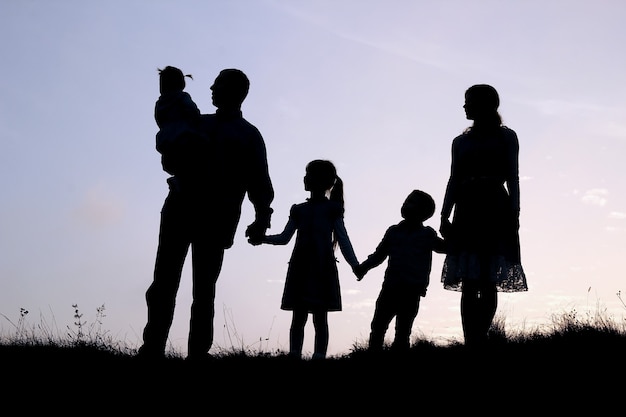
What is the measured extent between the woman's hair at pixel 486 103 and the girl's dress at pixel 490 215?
10cm

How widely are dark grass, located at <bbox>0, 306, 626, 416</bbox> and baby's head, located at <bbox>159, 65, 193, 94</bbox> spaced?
242cm

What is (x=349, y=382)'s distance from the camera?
627 centimetres

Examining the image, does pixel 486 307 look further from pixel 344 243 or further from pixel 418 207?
pixel 344 243

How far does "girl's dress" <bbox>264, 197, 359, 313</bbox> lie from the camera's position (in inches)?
361

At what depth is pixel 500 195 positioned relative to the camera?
8.10 meters

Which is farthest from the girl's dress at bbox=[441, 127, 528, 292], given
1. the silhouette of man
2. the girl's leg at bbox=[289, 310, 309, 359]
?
the silhouette of man

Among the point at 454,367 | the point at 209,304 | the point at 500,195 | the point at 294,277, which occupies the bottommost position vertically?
the point at 454,367

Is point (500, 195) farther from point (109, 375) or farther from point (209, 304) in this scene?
point (109, 375)

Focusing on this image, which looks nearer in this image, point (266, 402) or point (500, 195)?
point (266, 402)

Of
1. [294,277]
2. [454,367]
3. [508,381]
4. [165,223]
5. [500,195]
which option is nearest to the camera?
[508,381]

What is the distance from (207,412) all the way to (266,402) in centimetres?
44

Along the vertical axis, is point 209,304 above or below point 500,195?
below

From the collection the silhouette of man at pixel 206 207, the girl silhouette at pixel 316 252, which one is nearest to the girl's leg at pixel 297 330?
the girl silhouette at pixel 316 252

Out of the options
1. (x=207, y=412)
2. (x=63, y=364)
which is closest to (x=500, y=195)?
(x=207, y=412)
